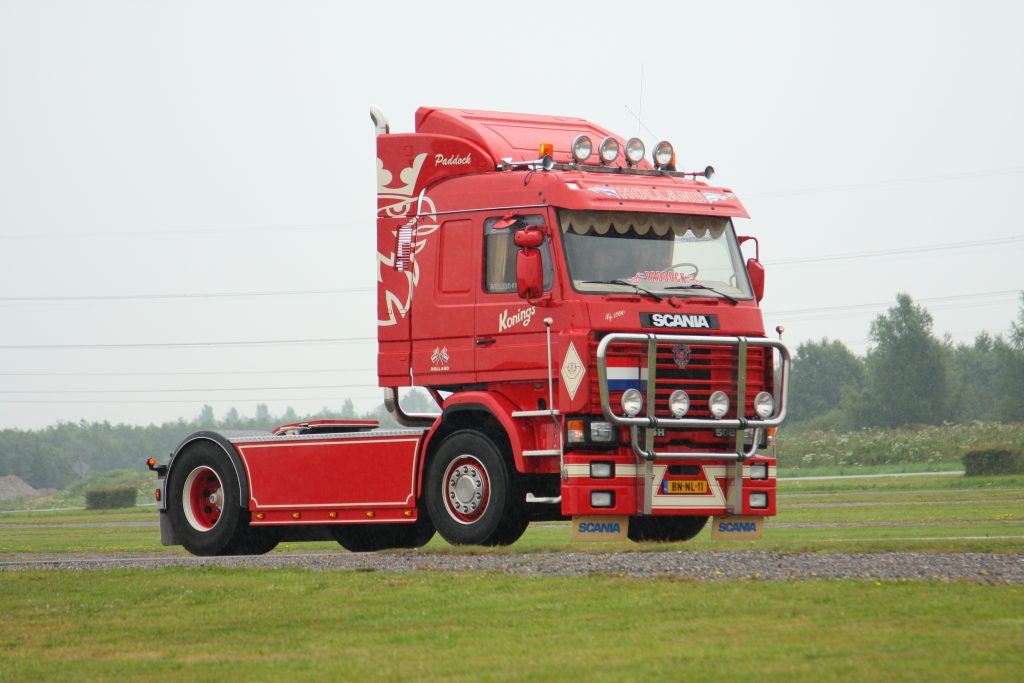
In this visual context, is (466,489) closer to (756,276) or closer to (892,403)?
(756,276)

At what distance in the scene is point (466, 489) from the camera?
1809 cm

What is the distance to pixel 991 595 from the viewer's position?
1231 cm

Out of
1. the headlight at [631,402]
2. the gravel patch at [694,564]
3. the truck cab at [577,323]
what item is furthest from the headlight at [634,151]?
the gravel patch at [694,564]

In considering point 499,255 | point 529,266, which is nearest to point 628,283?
point 529,266

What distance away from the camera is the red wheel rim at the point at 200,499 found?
2116 centimetres

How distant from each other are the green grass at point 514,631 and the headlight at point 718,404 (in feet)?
12.6

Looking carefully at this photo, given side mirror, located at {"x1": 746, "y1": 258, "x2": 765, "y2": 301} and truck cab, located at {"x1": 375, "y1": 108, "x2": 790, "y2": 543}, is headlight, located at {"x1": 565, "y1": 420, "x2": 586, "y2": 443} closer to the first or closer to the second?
truck cab, located at {"x1": 375, "y1": 108, "x2": 790, "y2": 543}

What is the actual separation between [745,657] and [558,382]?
7.55 metres

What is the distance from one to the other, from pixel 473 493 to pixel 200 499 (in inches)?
184

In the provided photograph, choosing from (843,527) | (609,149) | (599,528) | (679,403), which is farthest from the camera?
(843,527)

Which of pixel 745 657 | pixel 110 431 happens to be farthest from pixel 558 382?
pixel 110 431

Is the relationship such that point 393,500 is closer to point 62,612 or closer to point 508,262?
point 508,262

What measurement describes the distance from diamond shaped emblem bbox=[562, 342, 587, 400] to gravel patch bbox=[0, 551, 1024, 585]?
1649 millimetres

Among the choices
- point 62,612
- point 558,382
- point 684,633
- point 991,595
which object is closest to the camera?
point 684,633
